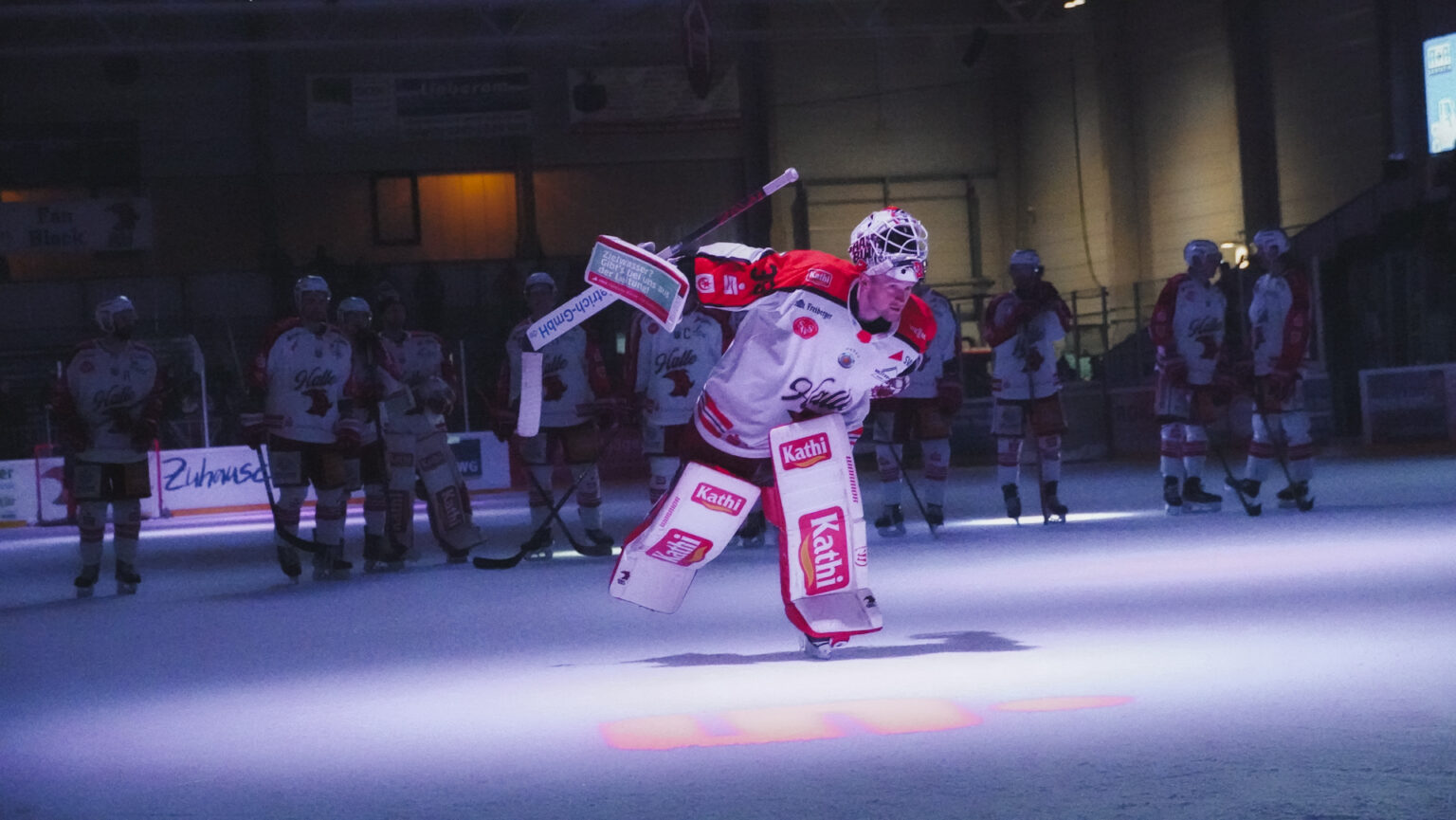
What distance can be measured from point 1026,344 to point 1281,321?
5.74ft

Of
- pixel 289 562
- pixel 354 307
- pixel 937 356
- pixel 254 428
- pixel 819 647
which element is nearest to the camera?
pixel 819 647

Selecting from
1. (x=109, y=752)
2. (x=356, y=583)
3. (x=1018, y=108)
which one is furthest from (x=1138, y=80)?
(x=109, y=752)

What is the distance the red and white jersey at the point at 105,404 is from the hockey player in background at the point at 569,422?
2292 mm

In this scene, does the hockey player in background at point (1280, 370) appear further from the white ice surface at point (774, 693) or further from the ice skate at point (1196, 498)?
the white ice surface at point (774, 693)

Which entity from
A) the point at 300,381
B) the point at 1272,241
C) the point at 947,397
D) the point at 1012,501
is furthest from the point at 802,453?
the point at 1272,241

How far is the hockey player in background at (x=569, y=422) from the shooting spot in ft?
38.2

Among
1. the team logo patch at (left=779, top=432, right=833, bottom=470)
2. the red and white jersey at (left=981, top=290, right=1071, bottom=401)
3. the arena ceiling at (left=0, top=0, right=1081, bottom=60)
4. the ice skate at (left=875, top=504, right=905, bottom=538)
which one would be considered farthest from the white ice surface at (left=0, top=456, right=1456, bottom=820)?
the arena ceiling at (left=0, top=0, right=1081, bottom=60)

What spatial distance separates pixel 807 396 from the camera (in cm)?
655

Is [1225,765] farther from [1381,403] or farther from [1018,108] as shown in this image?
[1018,108]

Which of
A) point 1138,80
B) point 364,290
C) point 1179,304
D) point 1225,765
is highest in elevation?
point 1138,80

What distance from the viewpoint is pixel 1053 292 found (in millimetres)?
12094

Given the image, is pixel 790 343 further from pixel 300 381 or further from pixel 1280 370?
pixel 1280 370

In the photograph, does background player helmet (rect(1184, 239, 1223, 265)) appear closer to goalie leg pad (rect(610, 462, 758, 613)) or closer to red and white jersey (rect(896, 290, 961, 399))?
red and white jersey (rect(896, 290, 961, 399))

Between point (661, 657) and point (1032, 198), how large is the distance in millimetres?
26289
